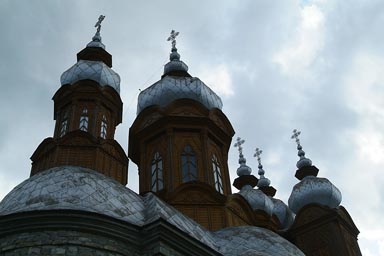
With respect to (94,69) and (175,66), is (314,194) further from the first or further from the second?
(94,69)

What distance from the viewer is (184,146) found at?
13625 mm

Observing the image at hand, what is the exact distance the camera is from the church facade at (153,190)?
817cm

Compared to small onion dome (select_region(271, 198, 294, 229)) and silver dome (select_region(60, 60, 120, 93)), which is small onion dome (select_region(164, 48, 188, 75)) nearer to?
silver dome (select_region(60, 60, 120, 93))

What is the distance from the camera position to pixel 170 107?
558 inches

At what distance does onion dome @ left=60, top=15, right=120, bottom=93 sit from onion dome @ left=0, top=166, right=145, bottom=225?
18.6ft

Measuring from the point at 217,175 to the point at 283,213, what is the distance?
25.3ft

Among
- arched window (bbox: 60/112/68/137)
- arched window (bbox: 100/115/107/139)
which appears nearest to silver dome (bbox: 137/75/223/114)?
arched window (bbox: 100/115/107/139)

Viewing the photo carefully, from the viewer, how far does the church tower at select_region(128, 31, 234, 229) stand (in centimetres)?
1227

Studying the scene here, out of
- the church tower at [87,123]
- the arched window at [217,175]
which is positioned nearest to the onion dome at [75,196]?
the church tower at [87,123]

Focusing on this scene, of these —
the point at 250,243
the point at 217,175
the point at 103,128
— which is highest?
the point at 103,128

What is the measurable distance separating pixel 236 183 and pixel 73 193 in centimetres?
1370

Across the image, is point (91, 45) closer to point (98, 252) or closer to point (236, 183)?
point (236, 183)

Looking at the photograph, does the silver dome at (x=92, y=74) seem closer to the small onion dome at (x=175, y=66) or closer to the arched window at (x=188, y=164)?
the small onion dome at (x=175, y=66)

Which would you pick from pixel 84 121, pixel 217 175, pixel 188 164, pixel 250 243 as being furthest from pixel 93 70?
pixel 250 243
